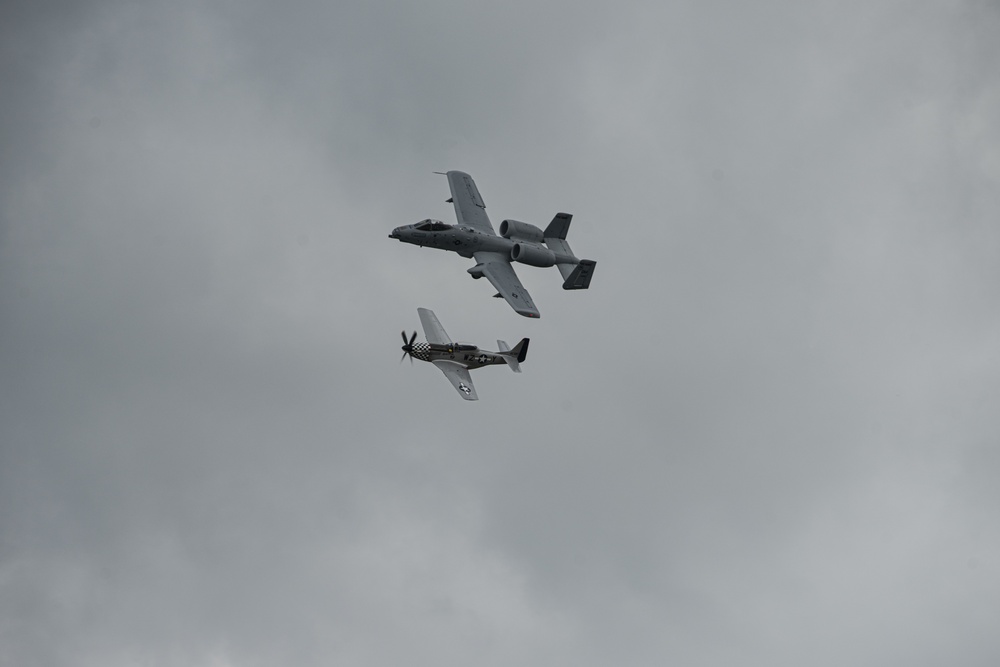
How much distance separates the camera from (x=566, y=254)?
11875cm

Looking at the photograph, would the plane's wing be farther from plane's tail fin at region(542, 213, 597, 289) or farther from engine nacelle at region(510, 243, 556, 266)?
plane's tail fin at region(542, 213, 597, 289)

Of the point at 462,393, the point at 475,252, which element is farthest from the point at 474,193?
the point at 462,393

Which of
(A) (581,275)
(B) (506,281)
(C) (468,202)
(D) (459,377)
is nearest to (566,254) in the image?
(A) (581,275)

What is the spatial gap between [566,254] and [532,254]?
6.01m

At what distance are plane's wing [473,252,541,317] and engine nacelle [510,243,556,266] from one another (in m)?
1.39

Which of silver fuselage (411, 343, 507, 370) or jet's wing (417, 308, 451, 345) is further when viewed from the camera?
jet's wing (417, 308, 451, 345)

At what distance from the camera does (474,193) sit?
12356 cm

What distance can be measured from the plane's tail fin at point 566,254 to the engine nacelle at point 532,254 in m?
1.91

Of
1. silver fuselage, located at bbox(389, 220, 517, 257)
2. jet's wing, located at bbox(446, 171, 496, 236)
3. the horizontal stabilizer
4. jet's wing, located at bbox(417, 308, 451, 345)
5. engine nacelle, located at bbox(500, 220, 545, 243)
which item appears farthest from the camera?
jet's wing, located at bbox(446, 171, 496, 236)

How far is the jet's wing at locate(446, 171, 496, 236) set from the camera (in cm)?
11806

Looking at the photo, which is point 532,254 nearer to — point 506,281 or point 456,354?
point 506,281

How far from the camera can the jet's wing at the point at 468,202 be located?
118 meters

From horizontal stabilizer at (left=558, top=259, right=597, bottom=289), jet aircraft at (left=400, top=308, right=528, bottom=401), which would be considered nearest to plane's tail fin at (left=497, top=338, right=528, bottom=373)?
jet aircraft at (left=400, top=308, right=528, bottom=401)

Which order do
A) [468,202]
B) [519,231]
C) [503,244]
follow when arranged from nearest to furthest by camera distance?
[503,244], [519,231], [468,202]
